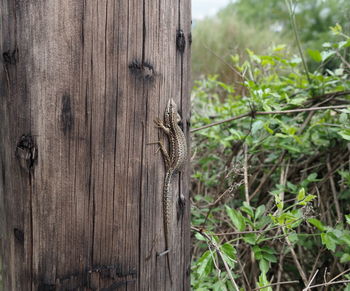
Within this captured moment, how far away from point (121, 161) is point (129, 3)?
1.81 ft

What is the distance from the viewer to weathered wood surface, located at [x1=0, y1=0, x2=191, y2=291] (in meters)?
1.15

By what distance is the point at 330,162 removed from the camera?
2.65m

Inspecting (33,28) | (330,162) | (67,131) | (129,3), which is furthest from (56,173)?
(330,162)

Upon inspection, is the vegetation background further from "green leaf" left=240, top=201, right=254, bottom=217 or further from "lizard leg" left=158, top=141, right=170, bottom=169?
"lizard leg" left=158, top=141, right=170, bottom=169

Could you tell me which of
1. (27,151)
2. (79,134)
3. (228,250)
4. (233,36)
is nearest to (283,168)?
(228,250)

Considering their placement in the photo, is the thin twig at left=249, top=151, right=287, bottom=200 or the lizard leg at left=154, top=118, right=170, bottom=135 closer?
the lizard leg at left=154, top=118, right=170, bottom=135

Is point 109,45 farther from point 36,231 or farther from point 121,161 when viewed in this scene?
point 36,231

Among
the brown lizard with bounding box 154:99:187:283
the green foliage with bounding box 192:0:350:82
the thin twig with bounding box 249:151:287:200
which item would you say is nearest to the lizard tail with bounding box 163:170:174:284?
the brown lizard with bounding box 154:99:187:283

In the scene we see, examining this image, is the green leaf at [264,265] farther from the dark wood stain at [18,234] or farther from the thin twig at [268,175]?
the dark wood stain at [18,234]

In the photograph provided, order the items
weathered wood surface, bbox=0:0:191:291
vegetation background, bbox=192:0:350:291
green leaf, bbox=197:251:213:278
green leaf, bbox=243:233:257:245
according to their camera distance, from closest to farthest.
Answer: weathered wood surface, bbox=0:0:191:291
green leaf, bbox=197:251:213:278
green leaf, bbox=243:233:257:245
vegetation background, bbox=192:0:350:291

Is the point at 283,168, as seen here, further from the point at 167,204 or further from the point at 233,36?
the point at 233,36

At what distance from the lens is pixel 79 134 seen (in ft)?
3.82

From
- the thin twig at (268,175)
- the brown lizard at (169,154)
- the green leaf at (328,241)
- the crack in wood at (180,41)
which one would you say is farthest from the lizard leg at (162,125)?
the thin twig at (268,175)

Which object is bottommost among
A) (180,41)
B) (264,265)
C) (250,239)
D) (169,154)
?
(264,265)
